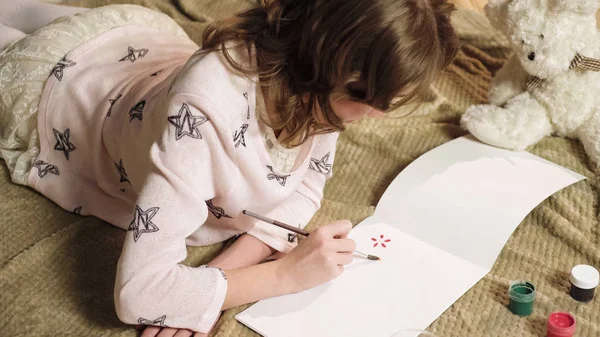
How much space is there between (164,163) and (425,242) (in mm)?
468

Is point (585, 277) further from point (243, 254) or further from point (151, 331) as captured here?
point (151, 331)

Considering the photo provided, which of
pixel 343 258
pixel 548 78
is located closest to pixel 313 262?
pixel 343 258

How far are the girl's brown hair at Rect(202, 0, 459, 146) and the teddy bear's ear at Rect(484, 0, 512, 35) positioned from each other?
48 cm

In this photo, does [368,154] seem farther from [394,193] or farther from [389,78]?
[389,78]

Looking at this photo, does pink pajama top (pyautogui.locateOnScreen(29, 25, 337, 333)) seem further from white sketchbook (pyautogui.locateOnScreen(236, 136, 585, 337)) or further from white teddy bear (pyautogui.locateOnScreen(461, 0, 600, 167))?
white teddy bear (pyautogui.locateOnScreen(461, 0, 600, 167))

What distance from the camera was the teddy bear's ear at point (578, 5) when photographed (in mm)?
1312

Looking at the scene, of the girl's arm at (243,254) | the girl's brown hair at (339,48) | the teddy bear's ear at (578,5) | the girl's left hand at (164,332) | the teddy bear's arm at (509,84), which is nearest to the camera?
the girl's brown hair at (339,48)

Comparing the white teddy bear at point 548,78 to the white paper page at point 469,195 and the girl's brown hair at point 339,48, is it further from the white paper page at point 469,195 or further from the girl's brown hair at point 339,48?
the girl's brown hair at point 339,48

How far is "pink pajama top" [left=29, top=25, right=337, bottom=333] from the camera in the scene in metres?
0.92

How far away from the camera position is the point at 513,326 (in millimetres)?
1028

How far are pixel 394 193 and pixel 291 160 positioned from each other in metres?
0.25

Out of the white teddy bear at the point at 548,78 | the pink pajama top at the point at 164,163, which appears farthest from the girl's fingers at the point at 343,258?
the white teddy bear at the point at 548,78

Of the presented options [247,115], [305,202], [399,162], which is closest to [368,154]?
[399,162]

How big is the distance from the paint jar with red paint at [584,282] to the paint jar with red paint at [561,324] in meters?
0.06
